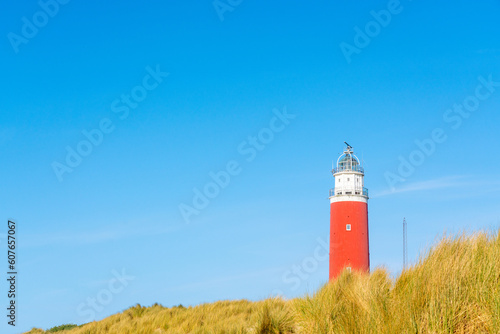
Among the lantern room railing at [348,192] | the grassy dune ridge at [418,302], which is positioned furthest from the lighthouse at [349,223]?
the grassy dune ridge at [418,302]

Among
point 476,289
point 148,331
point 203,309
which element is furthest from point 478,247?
point 203,309

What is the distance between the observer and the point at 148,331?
13336 millimetres

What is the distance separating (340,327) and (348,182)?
2493cm

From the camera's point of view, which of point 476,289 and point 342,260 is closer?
point 476,289

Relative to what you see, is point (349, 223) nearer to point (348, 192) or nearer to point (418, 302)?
point (348, 192)

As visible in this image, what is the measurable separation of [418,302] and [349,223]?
24.0 meters

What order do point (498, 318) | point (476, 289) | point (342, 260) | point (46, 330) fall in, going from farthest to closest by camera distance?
point (342, 260) → point (46, 330) → point (476, 289) → point (498, 318)

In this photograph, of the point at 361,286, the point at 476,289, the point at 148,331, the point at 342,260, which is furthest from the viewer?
the point at 342,260

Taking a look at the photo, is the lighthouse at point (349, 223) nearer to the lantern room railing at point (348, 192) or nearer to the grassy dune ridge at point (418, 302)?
the lantern room railing at point (348, 192)

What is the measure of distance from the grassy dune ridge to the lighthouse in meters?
20.1

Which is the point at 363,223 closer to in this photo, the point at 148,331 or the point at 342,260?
the point at 342,260

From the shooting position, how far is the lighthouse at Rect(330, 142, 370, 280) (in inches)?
1169

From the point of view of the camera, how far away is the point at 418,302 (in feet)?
21.1

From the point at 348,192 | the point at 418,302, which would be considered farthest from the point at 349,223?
the point at 418,302
